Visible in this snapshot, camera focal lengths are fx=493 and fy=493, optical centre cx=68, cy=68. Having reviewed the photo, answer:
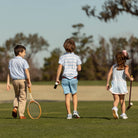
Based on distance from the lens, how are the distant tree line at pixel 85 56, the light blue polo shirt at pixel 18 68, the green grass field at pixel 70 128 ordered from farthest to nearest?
the distant tree line at pixel 85 56, the light blue polo shirt at pixel 18 68, the green grass field at pixel 70 128

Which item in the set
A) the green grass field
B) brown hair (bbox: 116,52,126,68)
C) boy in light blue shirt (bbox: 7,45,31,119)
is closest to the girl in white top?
brown hair (bbox: 116,52,126,68)

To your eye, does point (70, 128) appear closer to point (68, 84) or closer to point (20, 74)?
point (68, 84)

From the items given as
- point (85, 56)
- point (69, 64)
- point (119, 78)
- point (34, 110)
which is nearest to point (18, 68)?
point (34, 110)

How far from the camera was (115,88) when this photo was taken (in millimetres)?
11266

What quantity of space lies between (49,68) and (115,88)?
3140 inches

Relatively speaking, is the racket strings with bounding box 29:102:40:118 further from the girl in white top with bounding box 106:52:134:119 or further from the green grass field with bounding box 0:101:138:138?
the girl in white top with bounding box 106:52:134:119

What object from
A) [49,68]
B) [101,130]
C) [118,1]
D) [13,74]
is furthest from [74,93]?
[49,68]

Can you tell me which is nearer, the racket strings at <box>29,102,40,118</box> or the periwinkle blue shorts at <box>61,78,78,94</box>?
the periwinkle blue shorts at <box>61,78,78,94</box>

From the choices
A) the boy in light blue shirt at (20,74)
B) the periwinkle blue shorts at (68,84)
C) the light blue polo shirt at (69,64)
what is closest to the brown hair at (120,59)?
the light blue polo shirt at (69,64)

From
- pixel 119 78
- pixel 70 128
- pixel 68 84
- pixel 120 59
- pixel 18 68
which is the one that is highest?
pixel 120 59

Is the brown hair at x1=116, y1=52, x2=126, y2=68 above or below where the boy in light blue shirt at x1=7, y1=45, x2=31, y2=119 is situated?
above

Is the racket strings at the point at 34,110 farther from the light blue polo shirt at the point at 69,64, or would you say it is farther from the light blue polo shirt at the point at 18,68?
the light blue polo shirt at the point at 69,64

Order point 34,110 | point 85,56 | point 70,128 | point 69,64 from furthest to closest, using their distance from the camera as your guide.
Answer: point 85,56 → point 34,110 → point 69,64 → point 70,128

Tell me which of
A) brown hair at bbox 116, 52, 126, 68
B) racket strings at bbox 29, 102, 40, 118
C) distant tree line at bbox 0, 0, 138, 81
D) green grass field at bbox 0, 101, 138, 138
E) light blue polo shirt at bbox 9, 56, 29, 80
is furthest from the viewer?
distant tree line at bbox 0, 0, 138, 81
